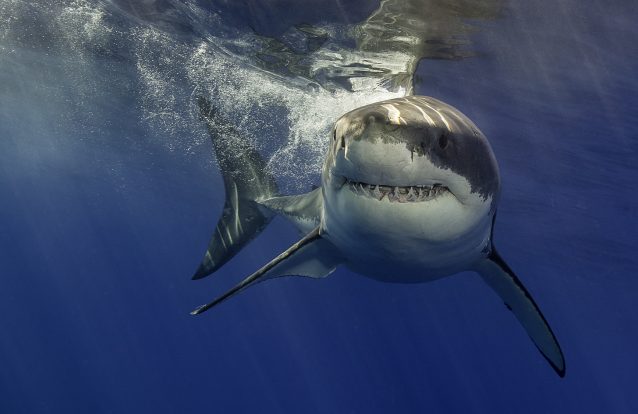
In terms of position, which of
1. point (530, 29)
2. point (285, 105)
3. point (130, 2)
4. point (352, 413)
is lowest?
point (352, 413)

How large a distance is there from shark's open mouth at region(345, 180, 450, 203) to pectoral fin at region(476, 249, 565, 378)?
7.13 ft

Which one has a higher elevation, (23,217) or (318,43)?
(318,43)

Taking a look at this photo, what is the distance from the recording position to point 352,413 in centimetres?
8162

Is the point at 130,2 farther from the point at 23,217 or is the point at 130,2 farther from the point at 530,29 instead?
the point at 23,217

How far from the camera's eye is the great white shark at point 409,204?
2877 millimetres

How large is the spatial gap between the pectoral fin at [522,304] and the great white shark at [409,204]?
0.5 inches

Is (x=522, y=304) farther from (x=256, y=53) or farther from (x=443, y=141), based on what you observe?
(x=256, y=53)

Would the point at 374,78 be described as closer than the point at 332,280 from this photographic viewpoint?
Yes

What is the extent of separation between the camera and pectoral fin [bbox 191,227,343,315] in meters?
4.93

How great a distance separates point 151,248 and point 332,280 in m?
52.0

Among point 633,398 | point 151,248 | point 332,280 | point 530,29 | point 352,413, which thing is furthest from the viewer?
point 151,248

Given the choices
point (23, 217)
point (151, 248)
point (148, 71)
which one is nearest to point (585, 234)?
point (148, 71)

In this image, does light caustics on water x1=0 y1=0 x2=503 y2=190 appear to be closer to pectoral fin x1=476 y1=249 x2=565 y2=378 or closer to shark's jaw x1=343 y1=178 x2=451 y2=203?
pectoral fin x1=476 y1=249 x2=565 y2=378

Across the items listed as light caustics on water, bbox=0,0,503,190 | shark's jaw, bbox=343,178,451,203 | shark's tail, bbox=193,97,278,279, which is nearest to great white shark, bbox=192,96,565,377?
shark's jaw, bbox=343,178,451,203
